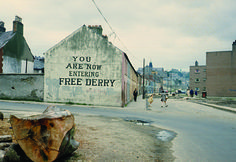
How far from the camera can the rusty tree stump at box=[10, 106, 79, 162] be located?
349 cm

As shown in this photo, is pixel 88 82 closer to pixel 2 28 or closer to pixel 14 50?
pixel 14 50

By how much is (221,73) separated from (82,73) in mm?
39505

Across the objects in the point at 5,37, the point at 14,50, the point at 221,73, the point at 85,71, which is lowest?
the point at 85,71

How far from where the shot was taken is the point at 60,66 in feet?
67.4

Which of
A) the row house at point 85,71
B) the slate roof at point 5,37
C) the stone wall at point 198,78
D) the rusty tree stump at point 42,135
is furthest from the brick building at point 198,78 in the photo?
the rusty tree stump at point 42,135

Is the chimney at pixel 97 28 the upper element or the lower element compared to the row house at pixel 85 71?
upper

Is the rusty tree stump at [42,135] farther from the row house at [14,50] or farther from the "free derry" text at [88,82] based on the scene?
the row house at [14,50]

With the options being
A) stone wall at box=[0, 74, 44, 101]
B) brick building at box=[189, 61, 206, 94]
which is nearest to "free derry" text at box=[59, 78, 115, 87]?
stone wall at box=[0, 74, 44, 101]

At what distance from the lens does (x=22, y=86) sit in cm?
2091

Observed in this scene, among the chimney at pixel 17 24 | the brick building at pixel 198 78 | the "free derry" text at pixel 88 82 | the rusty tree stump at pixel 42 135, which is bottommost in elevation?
the rusty tree stump at pixel 42 135

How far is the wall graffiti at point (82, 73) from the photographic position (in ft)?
64.8

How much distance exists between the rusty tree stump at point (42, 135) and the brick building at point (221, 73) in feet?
163

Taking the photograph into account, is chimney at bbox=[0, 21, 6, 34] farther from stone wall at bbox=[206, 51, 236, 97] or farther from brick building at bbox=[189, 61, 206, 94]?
brick building at bbox=[189, 61, 206, 94]

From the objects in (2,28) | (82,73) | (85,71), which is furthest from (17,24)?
(85,71)
